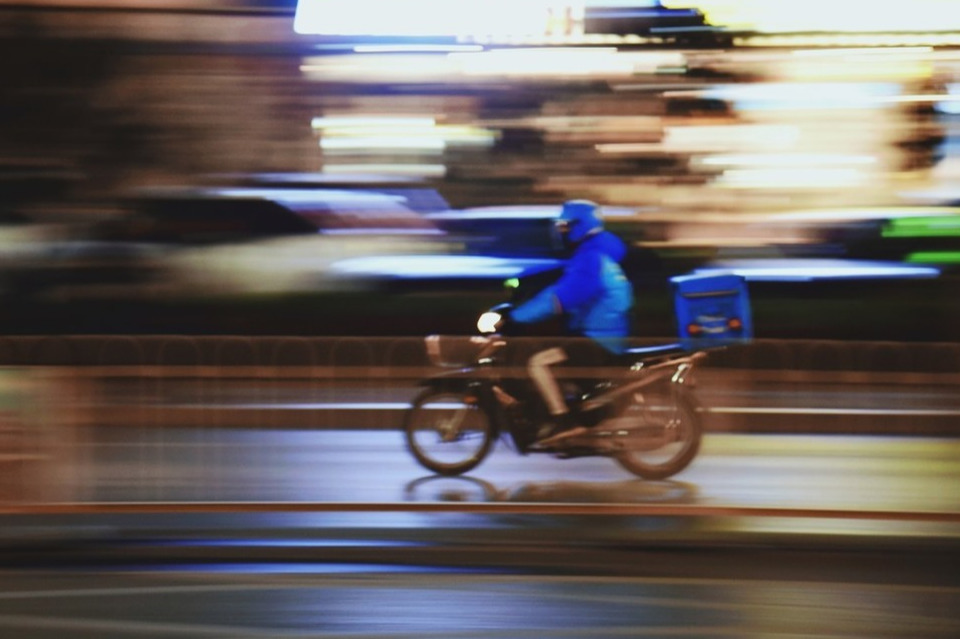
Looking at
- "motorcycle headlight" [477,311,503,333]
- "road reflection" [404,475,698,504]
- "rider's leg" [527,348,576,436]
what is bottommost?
"road reflection" [404,475,698,504]

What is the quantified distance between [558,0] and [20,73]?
19.2 ft

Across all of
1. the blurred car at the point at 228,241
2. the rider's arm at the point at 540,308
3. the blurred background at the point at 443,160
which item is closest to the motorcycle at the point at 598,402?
the rider's arm at the point at 540,308

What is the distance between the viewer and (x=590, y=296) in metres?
8.35

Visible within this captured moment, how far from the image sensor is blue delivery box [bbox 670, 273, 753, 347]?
8289 millimetres

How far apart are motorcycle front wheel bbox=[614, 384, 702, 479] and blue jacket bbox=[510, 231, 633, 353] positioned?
0.37 meters

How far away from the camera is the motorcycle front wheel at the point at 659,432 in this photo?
8.12 m

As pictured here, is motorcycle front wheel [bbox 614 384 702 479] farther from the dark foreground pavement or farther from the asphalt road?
the dark foreground pavement

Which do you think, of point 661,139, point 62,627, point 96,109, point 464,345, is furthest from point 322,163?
point 62,627

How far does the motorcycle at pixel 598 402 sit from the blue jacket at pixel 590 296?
0.20 meters

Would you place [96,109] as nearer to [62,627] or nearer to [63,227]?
[63,227]

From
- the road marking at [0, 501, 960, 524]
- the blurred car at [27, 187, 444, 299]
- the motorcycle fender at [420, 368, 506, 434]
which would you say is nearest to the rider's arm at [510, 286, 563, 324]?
the motorcycle fender at [420, 368, 506, 434]

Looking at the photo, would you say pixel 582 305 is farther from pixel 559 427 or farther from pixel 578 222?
pixel 559 427

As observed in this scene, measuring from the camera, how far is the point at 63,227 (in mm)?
15930

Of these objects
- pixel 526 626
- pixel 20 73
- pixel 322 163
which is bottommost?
pixel 526 626
